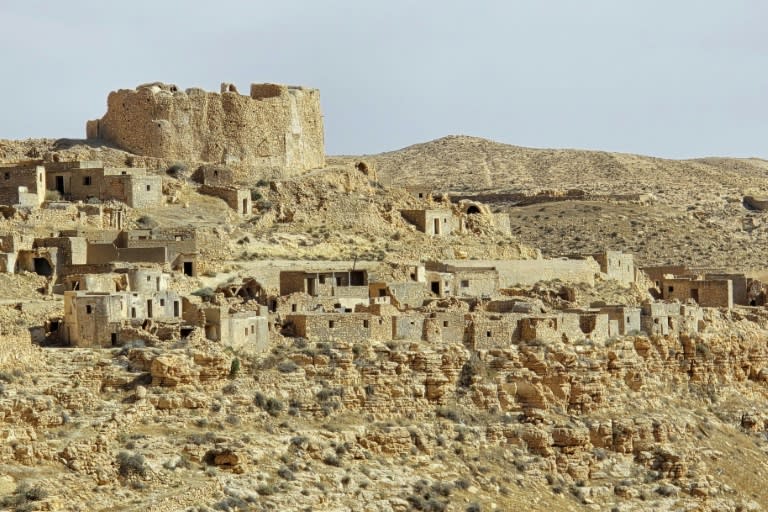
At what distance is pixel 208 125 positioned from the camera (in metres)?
62.3

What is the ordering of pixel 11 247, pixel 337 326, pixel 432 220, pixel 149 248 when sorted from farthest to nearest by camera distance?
pixel 432 220
pixel 149 248
pixel 11 247
pixel 337 326

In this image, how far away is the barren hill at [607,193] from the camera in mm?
80000

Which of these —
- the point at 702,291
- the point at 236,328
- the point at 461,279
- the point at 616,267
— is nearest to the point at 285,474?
the point at 236,328

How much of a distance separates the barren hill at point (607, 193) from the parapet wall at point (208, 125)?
45.9ft

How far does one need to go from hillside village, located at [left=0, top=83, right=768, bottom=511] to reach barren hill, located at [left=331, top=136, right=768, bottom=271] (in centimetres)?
1389

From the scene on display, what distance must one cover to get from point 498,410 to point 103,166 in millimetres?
16142

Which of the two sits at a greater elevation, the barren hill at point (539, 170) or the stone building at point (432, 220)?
the barren hill at point (539, 170)

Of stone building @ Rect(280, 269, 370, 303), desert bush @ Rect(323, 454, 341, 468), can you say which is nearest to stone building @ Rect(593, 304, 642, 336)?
stone building @ Rect(280, 269, 370, 303)

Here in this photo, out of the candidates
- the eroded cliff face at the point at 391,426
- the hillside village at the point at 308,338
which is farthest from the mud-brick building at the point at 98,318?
the eroded cliff face at the point at 391,426

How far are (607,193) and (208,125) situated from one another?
33.4 metres

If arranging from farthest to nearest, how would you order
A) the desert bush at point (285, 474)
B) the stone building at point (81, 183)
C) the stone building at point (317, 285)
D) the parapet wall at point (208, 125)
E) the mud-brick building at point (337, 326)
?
1. the parapet wall at point (208, 125)
2. the stone building at point (81, 183)
3. the stone building at point (317, 285)
4. the mud-brick building at point (337, 326)
5. the desert bush at point (285, 474)

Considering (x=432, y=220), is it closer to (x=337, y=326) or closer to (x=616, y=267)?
(x=616, y=267)

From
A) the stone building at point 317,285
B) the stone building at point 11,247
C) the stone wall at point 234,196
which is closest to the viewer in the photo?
the stone building at point 11,247

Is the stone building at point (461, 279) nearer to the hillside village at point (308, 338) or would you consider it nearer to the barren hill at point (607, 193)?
the hillside village at point (308, 338)
